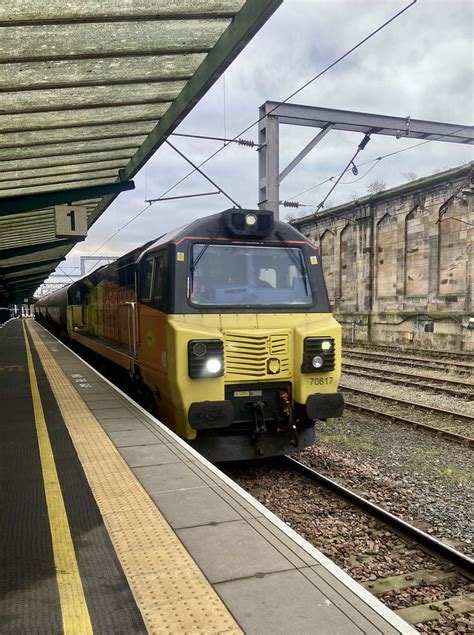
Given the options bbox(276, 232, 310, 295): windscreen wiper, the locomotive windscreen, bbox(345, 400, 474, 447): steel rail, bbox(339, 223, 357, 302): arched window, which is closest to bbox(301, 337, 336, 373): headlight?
the locomotive windscreen

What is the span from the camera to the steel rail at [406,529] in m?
4.28

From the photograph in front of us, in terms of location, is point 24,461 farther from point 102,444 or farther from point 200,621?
point 200,621

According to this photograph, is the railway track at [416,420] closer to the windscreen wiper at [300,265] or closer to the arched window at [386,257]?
the windscreen wiper at [300,265]

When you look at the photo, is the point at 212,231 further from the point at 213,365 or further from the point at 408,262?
the point at 408,262

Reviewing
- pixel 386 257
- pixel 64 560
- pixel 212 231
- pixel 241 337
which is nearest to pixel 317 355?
pixel 241 337

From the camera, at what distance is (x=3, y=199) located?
11117 millimetres

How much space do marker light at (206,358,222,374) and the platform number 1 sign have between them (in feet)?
24.6

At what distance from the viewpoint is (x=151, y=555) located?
3066mm

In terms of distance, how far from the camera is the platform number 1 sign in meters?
12.0

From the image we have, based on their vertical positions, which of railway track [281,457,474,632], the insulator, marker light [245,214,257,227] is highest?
the insulator

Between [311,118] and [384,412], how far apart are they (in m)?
9.25

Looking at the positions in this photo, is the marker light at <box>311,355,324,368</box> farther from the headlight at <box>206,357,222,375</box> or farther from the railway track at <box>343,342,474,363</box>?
the railway track at <box>343,342,474,363</box>

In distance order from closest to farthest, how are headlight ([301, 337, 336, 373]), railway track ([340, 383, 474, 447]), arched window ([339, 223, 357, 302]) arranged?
1. headlight ([301, 337, 336, 373])
2. railway track ([340, 383, 474, 447])
3. arched window ([339, 223, 357, 302])

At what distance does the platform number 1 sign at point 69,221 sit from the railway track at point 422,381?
30.9 ft
